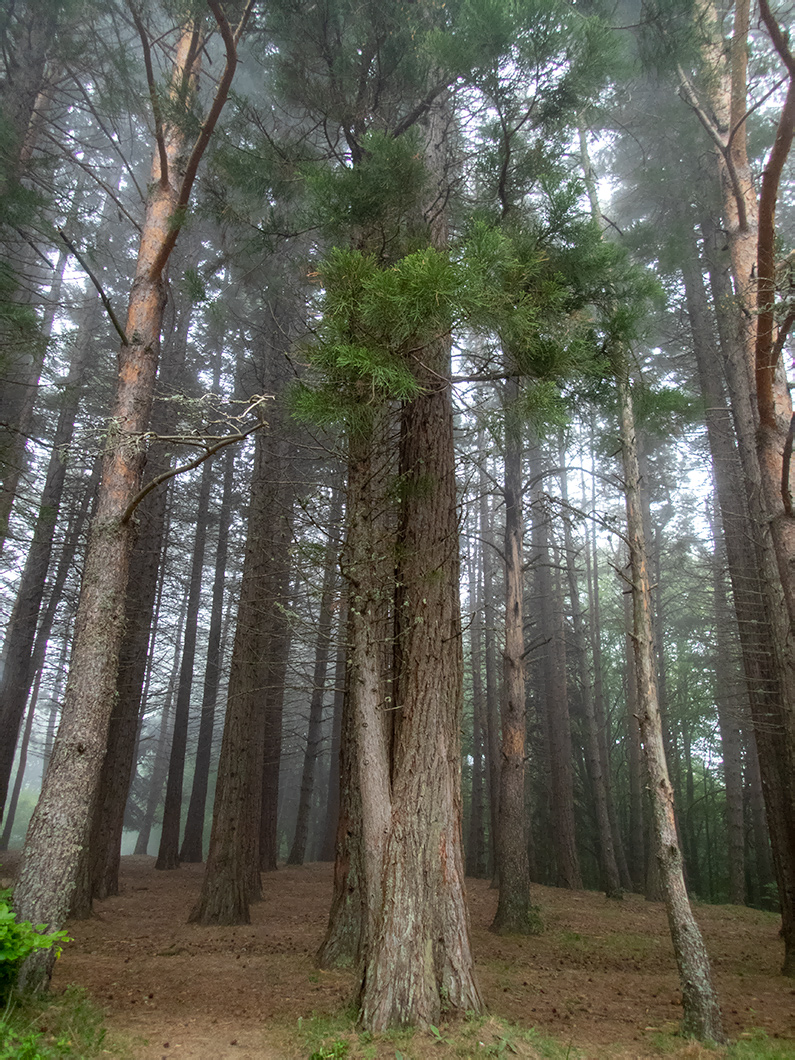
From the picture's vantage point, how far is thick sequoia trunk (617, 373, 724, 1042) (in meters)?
4.04

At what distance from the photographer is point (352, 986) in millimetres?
4629

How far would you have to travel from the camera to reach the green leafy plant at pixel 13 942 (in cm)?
321

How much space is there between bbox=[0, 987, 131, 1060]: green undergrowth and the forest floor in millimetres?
145

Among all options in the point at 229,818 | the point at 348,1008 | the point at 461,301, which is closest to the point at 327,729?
the point at 229,818

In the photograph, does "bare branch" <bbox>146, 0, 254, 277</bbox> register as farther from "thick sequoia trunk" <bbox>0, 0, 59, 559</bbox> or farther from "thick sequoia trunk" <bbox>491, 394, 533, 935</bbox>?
"thick sequoia trunk" <bbox>491, 394, 533, 935</bbox>

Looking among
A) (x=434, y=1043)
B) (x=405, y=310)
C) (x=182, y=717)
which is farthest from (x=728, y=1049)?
(x=182, y=717)

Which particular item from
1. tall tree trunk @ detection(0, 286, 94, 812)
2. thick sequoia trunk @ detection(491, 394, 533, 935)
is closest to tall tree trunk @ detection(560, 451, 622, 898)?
thick sequoia trunk @ detection(491, 394, 533, 935)

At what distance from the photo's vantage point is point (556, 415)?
14.0 ft

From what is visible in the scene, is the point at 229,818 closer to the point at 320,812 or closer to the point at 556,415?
the point at 556,415

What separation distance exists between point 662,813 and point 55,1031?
13.6 ft

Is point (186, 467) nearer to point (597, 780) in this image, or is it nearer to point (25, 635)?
point (25, 635)

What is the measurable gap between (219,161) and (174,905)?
30.8 feet

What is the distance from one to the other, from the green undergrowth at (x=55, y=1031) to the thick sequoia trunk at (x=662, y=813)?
358cm

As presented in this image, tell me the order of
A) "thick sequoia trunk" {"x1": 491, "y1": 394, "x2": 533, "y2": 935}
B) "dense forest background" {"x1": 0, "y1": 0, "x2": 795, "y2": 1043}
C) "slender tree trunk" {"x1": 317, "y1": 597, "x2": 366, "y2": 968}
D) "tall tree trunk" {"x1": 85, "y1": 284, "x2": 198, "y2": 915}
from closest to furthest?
"dense forest background" {"x1": 0, "y1": 0, "x2": 795, "y2": 1043} < "slender tree trunk" {"x1": 317, "y1": 597, "x2": 366, "y2": 968} < "thick sequoia trunk" {"x1": 491, "y1": 394, "x2": 533, "y2": 935} < "tall tree trunk" {"x1": 85, "y1": 284, "x2": 198, "y2": 915}
